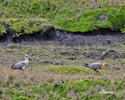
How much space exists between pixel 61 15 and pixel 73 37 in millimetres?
5704

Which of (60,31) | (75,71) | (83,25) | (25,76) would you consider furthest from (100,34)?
(25,76)

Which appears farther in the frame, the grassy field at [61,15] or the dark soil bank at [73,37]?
the grassy field at [61,15]

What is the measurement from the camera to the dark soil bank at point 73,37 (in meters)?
38.4

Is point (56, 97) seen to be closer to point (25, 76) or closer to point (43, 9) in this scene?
point (25, 76)

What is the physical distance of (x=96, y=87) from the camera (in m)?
9.74

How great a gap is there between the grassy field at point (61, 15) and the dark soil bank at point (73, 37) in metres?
0.62

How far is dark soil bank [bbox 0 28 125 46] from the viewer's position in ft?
126

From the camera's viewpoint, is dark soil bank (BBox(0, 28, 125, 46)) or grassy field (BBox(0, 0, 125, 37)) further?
grassy field (BBox(0, 0, 125, 37))

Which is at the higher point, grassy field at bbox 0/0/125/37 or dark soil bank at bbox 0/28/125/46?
grassy field at bbox 0/0/125/37

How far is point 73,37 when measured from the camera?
39469mm

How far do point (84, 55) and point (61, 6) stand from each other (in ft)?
55.6

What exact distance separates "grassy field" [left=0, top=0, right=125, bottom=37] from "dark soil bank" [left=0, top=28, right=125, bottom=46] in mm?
621

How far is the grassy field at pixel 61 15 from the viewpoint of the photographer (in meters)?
40.8

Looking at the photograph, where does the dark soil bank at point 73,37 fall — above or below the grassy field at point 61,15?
below
